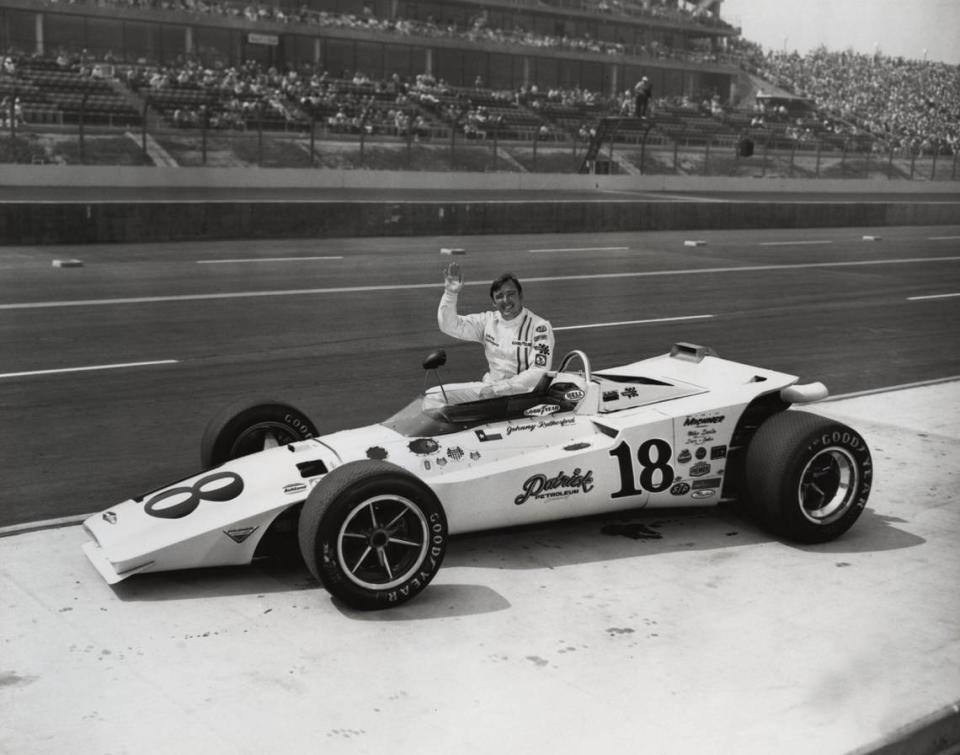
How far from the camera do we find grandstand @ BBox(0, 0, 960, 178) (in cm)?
3766

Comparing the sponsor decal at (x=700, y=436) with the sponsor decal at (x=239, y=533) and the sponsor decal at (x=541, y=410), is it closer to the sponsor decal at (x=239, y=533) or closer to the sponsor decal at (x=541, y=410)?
the sponsor decal at (x=541, y=410)

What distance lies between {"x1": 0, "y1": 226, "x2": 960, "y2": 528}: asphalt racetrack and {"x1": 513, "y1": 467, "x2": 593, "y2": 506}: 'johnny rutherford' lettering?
108 inches

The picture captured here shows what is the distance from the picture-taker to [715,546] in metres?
6.58

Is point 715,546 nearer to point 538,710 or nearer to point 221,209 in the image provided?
point 538,710

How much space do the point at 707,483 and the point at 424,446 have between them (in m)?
1.75

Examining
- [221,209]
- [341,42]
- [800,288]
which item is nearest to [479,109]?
[341,42]

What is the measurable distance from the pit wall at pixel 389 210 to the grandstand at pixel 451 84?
103 centimetres

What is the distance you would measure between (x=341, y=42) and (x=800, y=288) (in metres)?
40.2

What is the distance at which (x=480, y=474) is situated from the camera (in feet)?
20.1

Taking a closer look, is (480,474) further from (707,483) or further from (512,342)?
(707,483)

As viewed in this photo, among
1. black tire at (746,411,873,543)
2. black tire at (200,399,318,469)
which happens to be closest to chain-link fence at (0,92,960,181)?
black tire at (200,399,318,469)

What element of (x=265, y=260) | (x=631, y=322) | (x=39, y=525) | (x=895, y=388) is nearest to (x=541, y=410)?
(x=39, y=525)

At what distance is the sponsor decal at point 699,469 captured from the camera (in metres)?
6.78

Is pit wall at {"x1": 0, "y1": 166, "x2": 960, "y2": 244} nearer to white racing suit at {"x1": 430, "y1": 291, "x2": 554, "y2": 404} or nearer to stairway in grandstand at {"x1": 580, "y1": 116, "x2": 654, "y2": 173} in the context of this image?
stairway in grandstand at {"x1": 580, "y1": 116, "x2": 654, "y2": 173}
